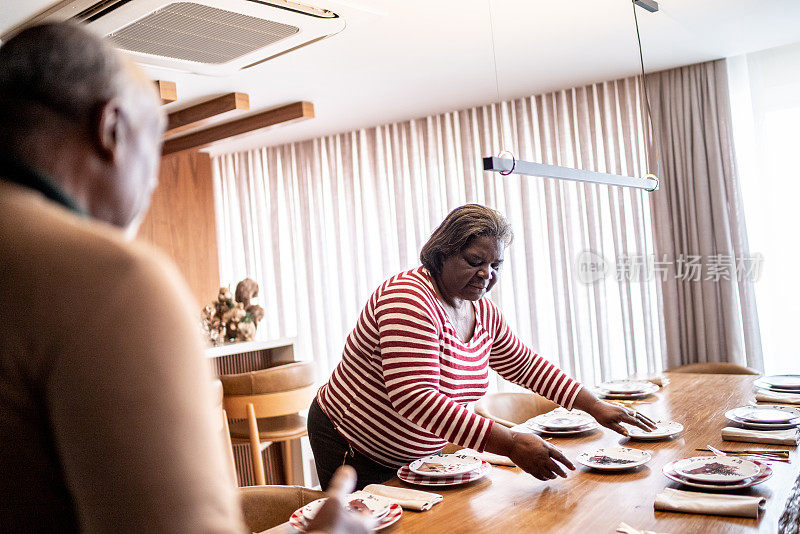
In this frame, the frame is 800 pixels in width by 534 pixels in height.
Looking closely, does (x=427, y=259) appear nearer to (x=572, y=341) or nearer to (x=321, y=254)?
(x=572, y=341)

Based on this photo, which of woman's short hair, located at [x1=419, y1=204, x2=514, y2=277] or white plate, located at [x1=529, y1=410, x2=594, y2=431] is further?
white plate, located at [x1=529, y1=410, x2=594, y2=431]

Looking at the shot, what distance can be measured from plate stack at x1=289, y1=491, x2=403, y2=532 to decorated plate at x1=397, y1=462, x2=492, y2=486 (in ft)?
0.55

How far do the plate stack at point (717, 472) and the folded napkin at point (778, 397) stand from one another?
90cm

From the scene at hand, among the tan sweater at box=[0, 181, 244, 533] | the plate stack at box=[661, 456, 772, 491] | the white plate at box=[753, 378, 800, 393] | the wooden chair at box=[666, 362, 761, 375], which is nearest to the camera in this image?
the tan sweater at box=[0, 181, 244, 533]

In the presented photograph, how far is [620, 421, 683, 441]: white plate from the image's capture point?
217 centimetres

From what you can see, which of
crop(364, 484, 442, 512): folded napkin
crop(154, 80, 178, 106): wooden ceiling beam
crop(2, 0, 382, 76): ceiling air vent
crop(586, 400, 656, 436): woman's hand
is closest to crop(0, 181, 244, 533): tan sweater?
crop(364, 484, 442, 512): folded napkin

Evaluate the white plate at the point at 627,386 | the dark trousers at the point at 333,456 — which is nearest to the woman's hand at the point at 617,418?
the dark trousers at the point at 333,456

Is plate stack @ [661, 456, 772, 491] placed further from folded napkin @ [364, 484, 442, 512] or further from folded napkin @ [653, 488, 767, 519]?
folded napkin @ [364, 484, 442, 512]

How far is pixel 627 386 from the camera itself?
300 centimetres

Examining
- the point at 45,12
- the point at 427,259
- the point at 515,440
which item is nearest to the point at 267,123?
the point at 45,12

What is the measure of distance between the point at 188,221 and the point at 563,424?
13.8 feet

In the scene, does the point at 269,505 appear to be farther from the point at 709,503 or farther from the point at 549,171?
the point at 549,171

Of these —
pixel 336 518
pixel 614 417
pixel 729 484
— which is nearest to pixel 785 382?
pixel 614 417

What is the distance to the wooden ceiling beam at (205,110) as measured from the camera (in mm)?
4305
